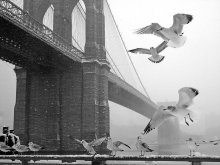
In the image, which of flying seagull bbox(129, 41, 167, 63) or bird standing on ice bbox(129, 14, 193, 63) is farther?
flying seagull bbox(129, 41, 167, 63)

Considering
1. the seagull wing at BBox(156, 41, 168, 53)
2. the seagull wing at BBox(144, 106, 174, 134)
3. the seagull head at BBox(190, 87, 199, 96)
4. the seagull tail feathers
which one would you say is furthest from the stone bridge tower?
the seagull head at BBox(190, 87, 199, 96)

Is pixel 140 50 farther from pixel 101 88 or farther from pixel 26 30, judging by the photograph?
pixel 101 88

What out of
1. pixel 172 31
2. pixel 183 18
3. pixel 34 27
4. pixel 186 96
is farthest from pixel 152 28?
pixel 34 27

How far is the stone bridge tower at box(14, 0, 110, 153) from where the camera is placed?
27.0 metres

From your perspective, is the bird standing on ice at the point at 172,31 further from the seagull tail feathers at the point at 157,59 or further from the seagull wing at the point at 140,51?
the seagull tail feathers at the point at 157,59

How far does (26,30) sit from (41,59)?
5.62 m

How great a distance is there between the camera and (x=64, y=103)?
1086 inches

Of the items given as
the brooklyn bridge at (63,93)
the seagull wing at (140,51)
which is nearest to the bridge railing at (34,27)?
the brooklyn bridge at (63,93)

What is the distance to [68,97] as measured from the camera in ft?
91.1

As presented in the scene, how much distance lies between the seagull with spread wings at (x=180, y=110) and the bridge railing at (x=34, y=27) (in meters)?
16.0

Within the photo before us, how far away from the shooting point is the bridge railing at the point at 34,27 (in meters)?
18.8

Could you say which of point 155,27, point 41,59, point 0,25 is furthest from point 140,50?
point 41,59

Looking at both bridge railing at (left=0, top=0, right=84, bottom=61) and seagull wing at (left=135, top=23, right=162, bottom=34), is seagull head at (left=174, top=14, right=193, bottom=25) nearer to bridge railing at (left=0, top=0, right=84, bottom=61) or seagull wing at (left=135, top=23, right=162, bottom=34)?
seagull wing at (left=135, top=23, right=162, bottom=34)

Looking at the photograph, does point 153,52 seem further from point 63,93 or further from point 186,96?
point 63,93
